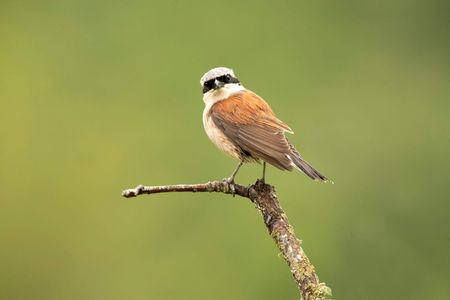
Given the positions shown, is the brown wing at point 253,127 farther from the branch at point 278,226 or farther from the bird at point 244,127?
the branch at point 278,226

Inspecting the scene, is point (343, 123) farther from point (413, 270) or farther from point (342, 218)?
point (413, 270)

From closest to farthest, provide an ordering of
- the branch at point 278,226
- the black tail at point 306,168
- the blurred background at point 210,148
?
the branch at point 278,226
the black tail at point 306,168
the blurred background at point 210,148

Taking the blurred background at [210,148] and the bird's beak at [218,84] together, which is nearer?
the bird's beak at [218,84]

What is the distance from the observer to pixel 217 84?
26.1ft

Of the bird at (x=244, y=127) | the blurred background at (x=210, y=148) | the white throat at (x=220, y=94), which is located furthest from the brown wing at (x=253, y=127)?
the blurred background at (x=210, y=148)

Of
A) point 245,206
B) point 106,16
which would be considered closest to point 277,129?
point 245,206

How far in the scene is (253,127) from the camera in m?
7.41

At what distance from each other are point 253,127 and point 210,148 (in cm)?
625

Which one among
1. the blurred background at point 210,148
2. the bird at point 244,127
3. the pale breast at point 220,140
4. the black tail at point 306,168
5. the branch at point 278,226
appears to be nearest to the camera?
the branch at point 278,226

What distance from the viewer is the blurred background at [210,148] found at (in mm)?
13734

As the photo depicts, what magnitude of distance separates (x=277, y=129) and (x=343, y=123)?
828 centimetres

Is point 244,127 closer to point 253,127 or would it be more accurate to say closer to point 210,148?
point 253,127

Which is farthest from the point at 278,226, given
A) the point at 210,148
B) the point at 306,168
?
the point at 210,148

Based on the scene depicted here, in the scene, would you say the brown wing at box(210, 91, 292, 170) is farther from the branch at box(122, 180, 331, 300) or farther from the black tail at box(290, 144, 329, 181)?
the branch at box(122, 180, 331, 300)
